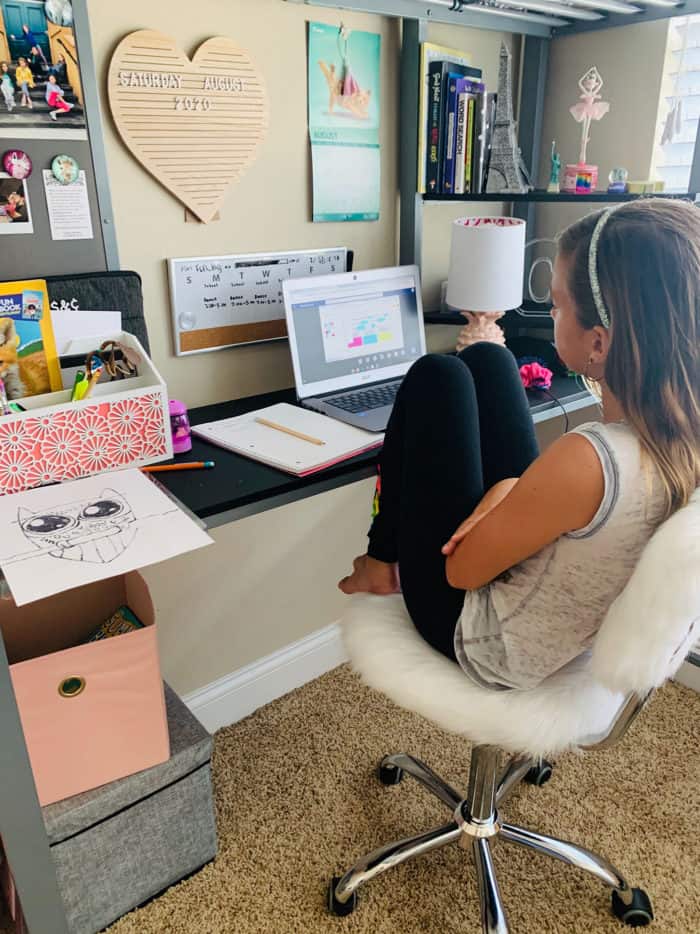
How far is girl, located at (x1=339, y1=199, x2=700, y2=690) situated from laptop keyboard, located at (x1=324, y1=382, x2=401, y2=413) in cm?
32

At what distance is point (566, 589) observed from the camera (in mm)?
922

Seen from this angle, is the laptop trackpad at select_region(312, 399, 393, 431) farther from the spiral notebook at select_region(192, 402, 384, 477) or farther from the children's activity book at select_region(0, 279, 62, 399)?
the children's activity book at select_region(0, 279, 62, 399)

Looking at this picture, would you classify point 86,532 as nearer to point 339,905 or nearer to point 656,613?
point 656,613

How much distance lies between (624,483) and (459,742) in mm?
1031

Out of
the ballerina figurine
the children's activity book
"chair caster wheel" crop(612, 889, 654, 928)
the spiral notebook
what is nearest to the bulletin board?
the children's activity book

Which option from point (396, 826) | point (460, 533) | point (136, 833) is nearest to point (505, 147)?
point (460, 533)

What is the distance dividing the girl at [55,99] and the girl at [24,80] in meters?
0.03

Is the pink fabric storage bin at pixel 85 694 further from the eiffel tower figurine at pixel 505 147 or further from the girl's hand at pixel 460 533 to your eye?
the eiffel tower figurine at pixel 505 147

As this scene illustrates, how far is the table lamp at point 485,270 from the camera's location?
1540 millimetres

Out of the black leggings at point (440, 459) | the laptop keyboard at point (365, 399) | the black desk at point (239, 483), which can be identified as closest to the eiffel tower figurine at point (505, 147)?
the laptop keyboard at point (365, 399)

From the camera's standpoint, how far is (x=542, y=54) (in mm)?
1838

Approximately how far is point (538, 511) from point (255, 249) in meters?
0.90

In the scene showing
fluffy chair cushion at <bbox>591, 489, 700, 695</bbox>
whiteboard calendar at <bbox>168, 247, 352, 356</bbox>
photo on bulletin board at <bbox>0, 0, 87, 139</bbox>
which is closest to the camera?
fluffy chair cushion at <bbox>591, 489, 700, 695</bbox>

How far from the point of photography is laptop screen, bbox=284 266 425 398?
1457 millimetres
